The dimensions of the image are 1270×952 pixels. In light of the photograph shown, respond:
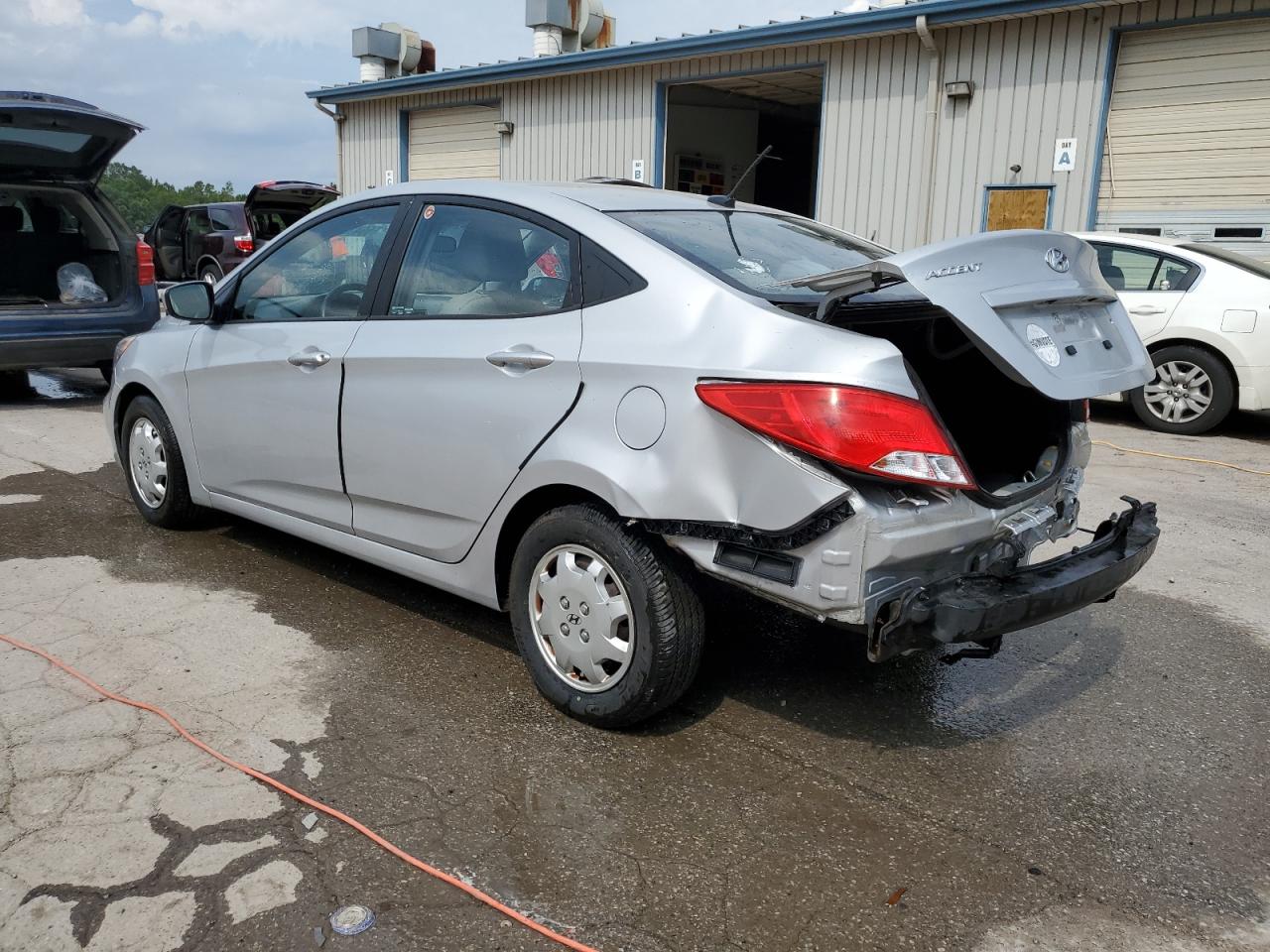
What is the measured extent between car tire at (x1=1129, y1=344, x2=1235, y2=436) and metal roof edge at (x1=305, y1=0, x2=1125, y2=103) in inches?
185

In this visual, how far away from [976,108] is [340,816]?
11.8 m

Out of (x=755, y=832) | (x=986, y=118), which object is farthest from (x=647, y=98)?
(x=755, y=832)

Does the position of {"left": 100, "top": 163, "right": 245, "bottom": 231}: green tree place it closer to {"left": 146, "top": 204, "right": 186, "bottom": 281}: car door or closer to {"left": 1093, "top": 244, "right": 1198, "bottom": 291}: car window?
{"left": 146, "top": 204, "right": 186, "bottom": 281}: car door

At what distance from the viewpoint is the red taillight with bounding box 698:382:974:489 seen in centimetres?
262

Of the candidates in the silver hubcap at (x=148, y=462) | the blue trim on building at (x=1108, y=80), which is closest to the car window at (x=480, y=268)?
the silver hubcap at (x=148, y=462)

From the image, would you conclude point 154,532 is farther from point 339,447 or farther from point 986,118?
point 986,118

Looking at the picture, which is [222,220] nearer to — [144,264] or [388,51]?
[388,51]

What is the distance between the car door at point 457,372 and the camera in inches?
128

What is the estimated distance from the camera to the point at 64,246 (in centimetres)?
949

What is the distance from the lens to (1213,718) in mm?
3488

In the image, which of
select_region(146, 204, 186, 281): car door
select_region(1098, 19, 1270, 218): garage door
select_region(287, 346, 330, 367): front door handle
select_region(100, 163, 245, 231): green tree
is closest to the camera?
select_region(287, 346, 330, 367): front door handle

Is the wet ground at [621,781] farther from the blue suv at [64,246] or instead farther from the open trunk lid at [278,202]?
the open trunk lid at [278,202]

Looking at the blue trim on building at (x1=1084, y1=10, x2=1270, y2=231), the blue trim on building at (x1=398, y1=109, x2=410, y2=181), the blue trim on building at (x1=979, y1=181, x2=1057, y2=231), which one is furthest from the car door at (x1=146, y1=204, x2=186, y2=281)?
the blue trim on building at (x1=1084, y1=10, x2=1270, y2=231)

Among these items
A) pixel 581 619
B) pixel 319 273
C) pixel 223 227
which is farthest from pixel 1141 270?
pixel 223 227
